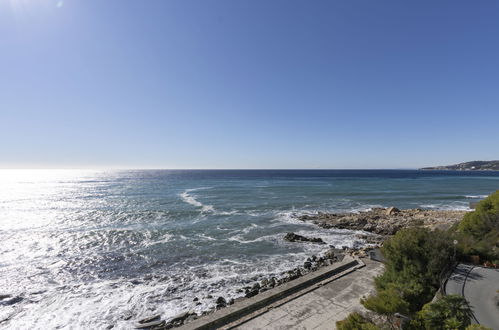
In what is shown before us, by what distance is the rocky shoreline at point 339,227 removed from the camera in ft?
38.0

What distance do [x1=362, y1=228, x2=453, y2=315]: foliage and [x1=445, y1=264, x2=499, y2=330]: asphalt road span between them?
602 millimetres

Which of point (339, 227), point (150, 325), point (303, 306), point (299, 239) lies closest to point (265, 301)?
point (303, 306)

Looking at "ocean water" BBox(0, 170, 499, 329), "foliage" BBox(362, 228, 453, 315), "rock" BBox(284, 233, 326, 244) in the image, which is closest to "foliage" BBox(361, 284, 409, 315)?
"foliage" BBox(362, 228, 453, 315)

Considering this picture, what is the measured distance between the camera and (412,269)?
10180mm

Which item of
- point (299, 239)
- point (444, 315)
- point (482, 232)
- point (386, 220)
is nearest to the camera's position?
point (444, 315)

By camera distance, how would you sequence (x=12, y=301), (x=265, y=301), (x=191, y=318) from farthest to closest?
(x=12, y=301), (x=191, y=318), (x=265, y=301)

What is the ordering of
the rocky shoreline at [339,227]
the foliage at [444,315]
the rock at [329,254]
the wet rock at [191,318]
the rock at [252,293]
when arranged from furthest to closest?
the rock at [329,254]
the rock at [252,293]
the rocky shoreline at [339,227]
the wet rock at [191,318]
the foliage at [444,315]

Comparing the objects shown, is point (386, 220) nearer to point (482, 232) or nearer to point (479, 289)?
point (482, 232)

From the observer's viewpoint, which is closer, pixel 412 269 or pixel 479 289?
pixel 479 289

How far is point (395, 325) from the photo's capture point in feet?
25.2

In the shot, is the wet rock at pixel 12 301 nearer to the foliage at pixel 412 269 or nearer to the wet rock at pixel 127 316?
the wet rock at pixel 127 316

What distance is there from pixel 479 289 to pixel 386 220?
2329 centimetres

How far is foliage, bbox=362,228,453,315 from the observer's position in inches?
331

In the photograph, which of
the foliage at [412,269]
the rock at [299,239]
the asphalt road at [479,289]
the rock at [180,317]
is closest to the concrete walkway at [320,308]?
the foliage at [412,269]
